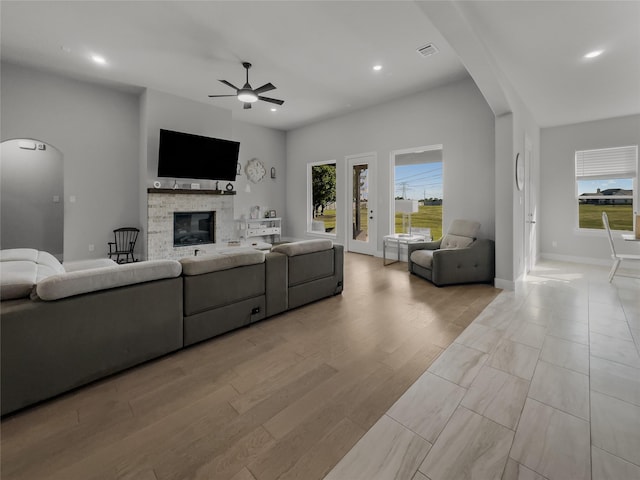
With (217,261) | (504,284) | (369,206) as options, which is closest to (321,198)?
(369,206)

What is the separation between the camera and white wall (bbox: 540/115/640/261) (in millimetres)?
5535

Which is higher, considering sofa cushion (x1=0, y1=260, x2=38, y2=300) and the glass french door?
the glass french door

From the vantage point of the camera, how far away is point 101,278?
1939 millimetres

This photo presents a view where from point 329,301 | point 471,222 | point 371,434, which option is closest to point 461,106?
point 471,222

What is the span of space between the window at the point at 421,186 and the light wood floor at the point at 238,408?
3968 mm

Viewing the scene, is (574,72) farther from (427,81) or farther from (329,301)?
(329,301)

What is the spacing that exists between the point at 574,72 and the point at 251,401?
17.0 feet

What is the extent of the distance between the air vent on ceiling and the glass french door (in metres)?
2.43

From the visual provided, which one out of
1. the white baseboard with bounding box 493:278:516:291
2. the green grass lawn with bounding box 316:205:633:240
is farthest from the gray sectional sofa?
the green grass lawn with bounding box 316:205:633:240

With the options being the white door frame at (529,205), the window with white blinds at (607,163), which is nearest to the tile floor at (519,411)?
the white door frame at (529,205)

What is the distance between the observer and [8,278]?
175cm

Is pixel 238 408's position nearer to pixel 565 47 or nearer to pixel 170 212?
pixel 565 47

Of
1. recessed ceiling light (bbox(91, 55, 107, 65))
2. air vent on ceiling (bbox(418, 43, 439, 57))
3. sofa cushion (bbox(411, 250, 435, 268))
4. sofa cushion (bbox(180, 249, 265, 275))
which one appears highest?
recessed ceiling light (bbox(91, 55, 107, 65))

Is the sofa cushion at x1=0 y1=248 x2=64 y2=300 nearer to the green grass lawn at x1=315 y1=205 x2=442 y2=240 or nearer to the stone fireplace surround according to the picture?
the stone fireplace surround
